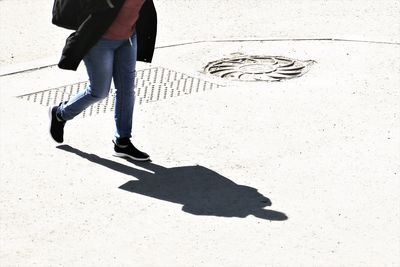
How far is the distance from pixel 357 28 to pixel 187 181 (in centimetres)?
435

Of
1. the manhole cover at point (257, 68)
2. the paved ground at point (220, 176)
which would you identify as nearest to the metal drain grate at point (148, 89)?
the paved ground at point (220, 176)

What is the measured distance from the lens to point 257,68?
1003cm

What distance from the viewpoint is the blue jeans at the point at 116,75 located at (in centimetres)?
771

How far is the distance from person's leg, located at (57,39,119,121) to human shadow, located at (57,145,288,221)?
40cm

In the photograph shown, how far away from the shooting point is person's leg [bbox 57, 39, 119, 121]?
25.2 feet

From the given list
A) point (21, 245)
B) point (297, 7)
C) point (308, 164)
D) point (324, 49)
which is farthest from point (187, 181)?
point (297, 7)

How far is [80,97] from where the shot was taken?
8.07m

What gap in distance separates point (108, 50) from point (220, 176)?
1.17 metres

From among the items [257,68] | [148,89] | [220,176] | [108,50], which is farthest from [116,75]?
[257,68]

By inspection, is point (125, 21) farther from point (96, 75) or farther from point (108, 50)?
point (96, 75)

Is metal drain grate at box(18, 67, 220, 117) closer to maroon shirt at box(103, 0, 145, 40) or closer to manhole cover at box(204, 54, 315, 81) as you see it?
manhole cover at box(204, 54, 315, 81)

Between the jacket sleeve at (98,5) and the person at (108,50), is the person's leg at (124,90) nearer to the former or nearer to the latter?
the person at (108,50)

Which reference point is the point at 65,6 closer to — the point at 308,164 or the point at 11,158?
the point at 11,158

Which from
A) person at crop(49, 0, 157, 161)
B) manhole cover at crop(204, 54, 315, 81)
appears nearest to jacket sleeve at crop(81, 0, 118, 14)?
person at crop(49, 0, 157, 161)
